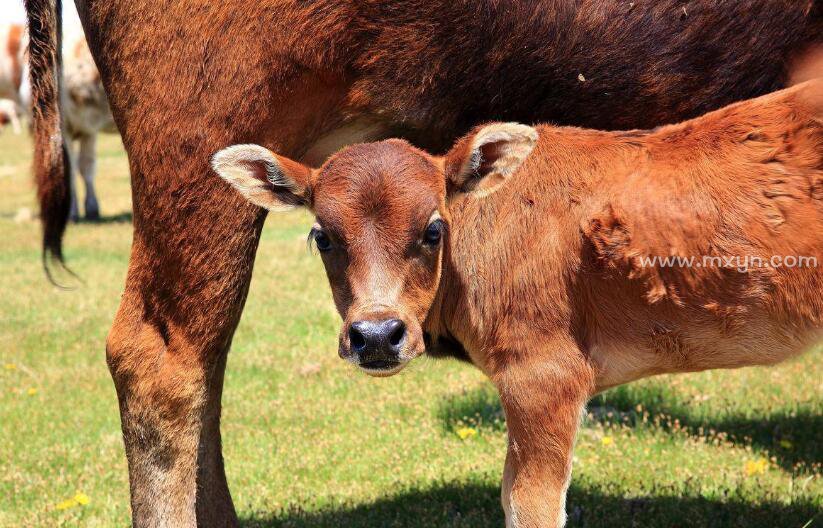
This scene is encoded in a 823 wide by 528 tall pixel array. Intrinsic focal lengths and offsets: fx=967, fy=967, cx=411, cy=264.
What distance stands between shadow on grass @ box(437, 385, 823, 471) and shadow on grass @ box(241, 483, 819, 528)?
92 centimetres

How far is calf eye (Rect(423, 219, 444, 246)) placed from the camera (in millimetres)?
4318

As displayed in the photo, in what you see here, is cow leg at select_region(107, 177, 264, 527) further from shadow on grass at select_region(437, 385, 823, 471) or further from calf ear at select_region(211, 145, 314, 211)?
shadow on grass at select_region(437, 385, 823, 471)

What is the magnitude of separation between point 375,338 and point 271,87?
4.29 feet

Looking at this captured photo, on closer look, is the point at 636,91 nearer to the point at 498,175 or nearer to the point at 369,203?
the point at 498,175


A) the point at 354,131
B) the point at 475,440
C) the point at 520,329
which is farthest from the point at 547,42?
the point at 475,440

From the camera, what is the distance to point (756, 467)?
5.93m

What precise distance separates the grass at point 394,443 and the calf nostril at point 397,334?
2.39 ft

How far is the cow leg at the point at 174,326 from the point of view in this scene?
14.6ft

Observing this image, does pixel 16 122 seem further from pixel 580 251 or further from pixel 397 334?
pixel 397 334

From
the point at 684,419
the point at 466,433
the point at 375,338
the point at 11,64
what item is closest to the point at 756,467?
the point at 684,419

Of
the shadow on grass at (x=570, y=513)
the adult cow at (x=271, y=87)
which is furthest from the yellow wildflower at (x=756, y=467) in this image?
the adult cow at (x=271, y=87)

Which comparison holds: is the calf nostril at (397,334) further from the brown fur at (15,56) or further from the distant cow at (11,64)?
the brown fur at (15,56)

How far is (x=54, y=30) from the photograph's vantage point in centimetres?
523

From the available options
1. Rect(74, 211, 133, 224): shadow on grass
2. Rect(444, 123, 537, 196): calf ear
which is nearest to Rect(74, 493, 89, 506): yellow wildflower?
Rect(444, 123, 537, 196): calf ear
